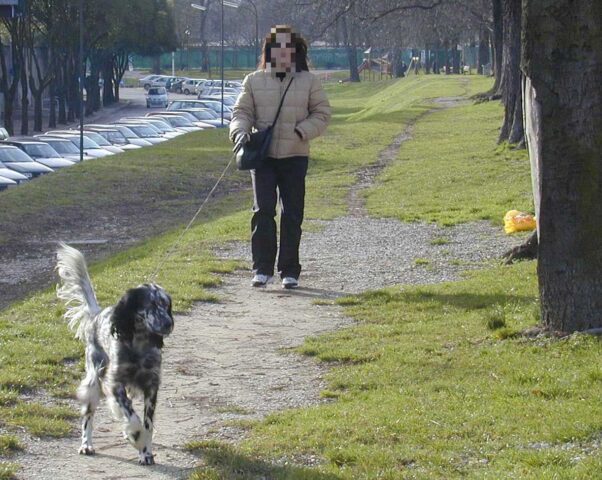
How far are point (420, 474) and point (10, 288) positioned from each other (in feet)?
36.5

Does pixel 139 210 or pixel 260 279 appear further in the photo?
pixel 139 210

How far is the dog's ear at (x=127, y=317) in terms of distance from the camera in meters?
6.31

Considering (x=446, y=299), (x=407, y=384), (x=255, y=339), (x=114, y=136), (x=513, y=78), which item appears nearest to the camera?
(x=407, y=384)

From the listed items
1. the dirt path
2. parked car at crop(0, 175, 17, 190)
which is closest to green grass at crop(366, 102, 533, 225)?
the dirt path

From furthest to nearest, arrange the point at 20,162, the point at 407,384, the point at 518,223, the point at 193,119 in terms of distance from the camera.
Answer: the point at 193,119
the point at 20,162
the point at 518,223
the point at 407,384

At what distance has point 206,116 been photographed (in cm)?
5981

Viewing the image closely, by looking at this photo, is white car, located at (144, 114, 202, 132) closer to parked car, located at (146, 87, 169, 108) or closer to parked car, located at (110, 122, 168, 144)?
parked car, located at (110, 122, 168, 144)

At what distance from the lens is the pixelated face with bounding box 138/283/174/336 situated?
6.27m

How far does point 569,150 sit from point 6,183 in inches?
831

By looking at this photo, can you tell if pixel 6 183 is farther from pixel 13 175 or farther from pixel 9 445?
pixel 9 445

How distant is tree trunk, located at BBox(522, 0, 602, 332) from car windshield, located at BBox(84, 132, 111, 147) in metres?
33.3

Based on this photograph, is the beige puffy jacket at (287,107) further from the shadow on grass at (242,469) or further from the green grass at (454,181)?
the green grass at (454,181)

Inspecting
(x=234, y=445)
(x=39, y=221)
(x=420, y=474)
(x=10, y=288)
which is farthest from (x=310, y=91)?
(x=39, y=221)

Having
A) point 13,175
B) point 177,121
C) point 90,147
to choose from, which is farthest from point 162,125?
point 13,175
